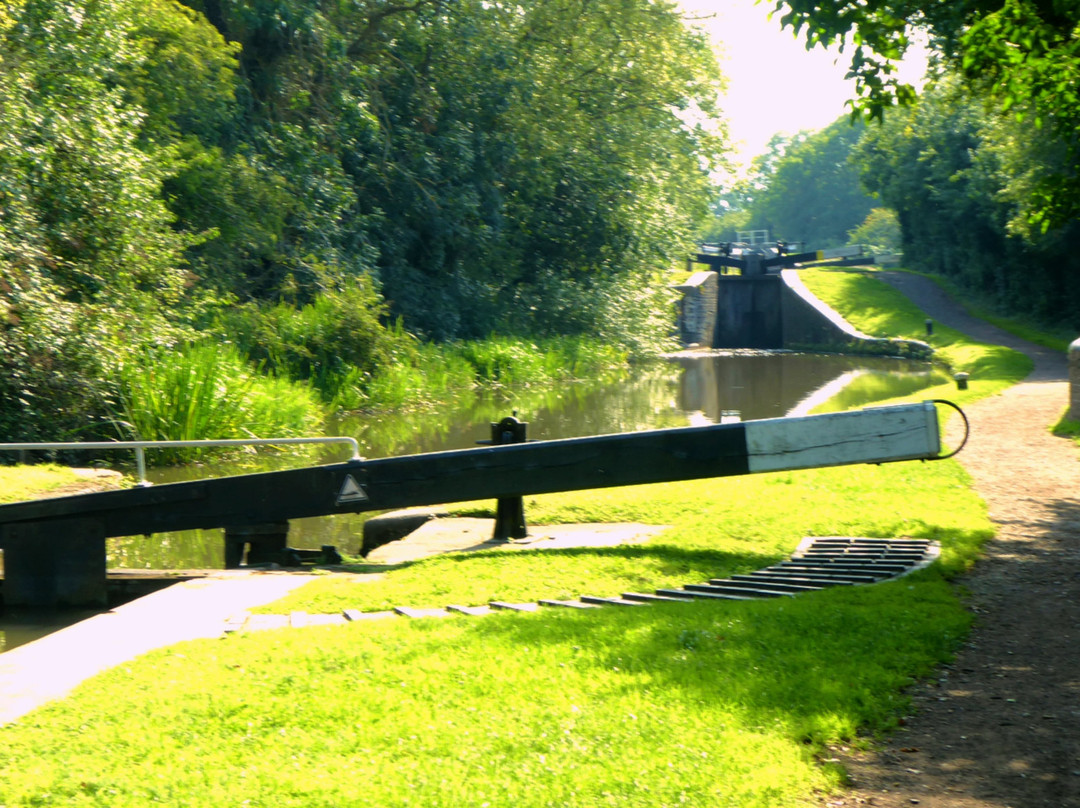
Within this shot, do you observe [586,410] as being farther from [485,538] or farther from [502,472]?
[502,472]

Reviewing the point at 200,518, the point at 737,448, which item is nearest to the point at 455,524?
the point at 200,518

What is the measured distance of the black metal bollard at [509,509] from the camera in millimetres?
8547

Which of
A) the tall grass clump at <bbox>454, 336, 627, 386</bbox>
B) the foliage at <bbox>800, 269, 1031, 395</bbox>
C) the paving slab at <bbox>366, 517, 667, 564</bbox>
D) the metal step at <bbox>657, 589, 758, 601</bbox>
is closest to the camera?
the metal step at <bbox>657, 589, 758, 601</bbox>

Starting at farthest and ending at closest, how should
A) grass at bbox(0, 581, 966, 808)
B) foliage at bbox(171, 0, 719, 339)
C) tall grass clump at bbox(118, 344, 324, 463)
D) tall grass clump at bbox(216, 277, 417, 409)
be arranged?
foliage at bbox(171, 0, 719, 339) → tall grass clump at bbox(216, 277, 417, 409) → tall grass clump at bbox(118, 344, 324, 463) → grass at bbox(0, 581, 966, 808)

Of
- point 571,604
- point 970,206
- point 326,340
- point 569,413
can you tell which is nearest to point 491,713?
point 571,604

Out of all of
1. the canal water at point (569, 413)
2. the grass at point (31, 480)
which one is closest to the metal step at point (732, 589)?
the canal water at point (569, 413)

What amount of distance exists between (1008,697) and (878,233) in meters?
86.3

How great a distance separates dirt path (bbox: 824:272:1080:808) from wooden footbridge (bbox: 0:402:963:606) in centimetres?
112

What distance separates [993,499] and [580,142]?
21.8 meters

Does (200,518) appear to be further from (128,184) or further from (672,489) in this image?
(128,184)

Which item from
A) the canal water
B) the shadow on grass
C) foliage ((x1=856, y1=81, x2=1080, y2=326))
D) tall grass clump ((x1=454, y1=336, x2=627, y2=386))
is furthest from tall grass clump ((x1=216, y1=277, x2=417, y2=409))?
the shadow on grass

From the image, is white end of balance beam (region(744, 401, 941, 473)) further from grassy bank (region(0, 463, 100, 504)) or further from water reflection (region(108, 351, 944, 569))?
grassy bank (region(0, 463, 100, 504))

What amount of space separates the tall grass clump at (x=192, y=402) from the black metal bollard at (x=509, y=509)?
6828mm

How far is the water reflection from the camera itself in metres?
10.5
